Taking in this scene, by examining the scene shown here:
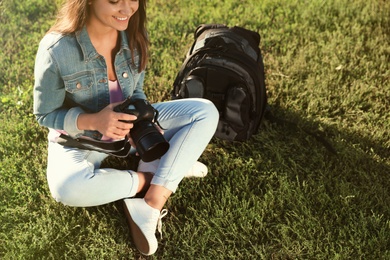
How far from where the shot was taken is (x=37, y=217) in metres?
3.10

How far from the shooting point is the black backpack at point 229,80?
3.40 meters

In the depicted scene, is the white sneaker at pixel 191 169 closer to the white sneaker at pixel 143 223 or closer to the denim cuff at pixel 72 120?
the white sneaker at pixel 143 223

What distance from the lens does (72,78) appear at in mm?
2662

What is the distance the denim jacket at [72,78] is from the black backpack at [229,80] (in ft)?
2.24

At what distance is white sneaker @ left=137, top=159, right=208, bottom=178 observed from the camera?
321 cm

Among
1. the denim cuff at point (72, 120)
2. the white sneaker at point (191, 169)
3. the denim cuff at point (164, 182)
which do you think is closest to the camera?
the denim cuff at point (72, 120)

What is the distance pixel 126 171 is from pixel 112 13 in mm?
1083

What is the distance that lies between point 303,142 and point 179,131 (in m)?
1.14

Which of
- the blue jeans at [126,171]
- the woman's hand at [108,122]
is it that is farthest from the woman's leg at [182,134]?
the woman's hand at [108,122]

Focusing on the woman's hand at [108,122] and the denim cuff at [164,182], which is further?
the denim cuff at [164,182]

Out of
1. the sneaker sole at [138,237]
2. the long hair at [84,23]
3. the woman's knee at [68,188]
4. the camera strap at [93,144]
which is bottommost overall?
the sneaker sole at [138,237]

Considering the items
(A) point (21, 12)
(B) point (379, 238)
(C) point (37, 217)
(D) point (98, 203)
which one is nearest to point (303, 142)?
(B) point (379, 238)

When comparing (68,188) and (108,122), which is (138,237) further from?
(108,122)

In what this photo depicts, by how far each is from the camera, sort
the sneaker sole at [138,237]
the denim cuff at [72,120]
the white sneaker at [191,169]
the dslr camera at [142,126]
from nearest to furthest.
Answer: the dslr camera at [142,126], the denim cuff at [72,120], the sneaker sole at [138,237], the white sneaker at [191,169]
